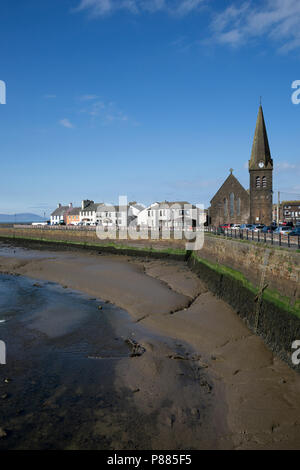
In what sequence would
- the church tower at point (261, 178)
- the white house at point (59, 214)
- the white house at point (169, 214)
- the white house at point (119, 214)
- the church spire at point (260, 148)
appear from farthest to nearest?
the white house at point (59, 214)
the white house at point (119, 214)
the white house at point (169, 214)
the church spire at point (260, 148)
the church tower at point (261, 178)

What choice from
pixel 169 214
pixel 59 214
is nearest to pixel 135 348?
pixel 169 214

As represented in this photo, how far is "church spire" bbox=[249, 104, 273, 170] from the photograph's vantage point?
53044 millimetres

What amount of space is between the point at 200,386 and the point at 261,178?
51.6 metres

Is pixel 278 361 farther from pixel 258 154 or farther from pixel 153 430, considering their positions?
pixel 258 154

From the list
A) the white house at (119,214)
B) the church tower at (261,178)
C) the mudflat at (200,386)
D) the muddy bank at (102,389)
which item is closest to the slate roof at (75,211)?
the white house at (119,214)

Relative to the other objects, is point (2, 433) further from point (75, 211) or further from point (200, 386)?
point (75, 211)

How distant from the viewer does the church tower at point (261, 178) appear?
173ft

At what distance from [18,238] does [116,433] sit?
6187 centimetres

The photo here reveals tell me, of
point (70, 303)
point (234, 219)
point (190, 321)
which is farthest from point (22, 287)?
point (234, 219)

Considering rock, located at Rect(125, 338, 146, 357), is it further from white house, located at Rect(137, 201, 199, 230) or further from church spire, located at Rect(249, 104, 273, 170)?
white house, located at Rect(137, 201, 199, 230)

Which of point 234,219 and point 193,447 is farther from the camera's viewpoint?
point 234,219

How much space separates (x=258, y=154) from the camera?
53.3 m

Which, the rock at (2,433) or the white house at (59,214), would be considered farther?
the white house at (59,214)

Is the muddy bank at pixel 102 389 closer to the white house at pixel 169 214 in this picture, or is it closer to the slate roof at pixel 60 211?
the white house at pixel 169 214
